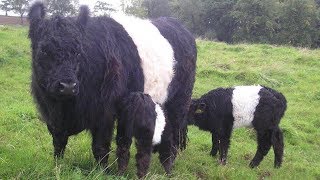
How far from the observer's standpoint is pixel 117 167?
525 centimetres

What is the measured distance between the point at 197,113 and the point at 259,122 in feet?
3.85

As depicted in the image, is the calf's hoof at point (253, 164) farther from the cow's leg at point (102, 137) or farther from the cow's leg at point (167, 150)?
the cow's leg at point (102, 137)

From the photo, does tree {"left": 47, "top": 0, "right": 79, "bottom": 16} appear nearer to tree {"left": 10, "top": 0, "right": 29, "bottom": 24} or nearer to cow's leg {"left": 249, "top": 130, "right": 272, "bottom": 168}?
tree {"left": 10, "top": 0, "right": 29, "bottom": 24}

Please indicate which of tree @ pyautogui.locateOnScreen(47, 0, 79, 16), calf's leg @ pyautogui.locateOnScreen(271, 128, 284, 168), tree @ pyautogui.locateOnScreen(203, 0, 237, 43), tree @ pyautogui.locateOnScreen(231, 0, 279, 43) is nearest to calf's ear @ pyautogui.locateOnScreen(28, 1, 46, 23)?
tree @ pyautogui.locateOnScreen(47, 0, 79, 16)

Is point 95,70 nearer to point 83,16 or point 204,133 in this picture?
point 83,16

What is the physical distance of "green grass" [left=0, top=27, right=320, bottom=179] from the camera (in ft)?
16.5

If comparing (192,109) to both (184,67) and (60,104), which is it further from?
(60,104)

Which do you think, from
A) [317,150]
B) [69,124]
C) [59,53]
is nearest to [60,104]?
[69,124]

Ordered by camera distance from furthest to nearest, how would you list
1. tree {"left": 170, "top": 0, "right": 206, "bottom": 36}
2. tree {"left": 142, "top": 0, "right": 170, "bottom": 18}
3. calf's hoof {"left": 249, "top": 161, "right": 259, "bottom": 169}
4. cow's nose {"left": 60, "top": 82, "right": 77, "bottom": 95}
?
1. tree {"left": 142, "top": 0, "right": 170, "bottom": 18}
2. tree {"left": 170, "top": 0, "right": 206, "bottom": 36}
3. calf's hoof {"left": 249, "top": 161, "right": 259, "bottom": 169}
4. cow's nose {"left": 60, "top": 82, "right": 77, "bottom": 95}

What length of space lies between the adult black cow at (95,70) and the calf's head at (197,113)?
1.92m

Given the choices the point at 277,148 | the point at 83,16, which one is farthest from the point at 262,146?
the point at 83,16

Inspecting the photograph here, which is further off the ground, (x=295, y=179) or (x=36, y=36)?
(x=36, y=36)

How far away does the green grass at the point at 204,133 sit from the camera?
504 cm

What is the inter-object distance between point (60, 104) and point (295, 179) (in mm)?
3868
